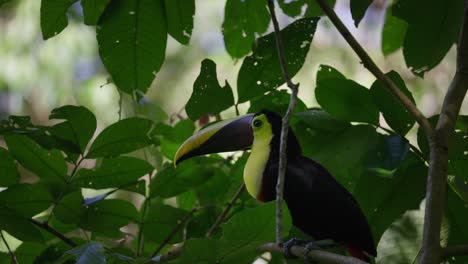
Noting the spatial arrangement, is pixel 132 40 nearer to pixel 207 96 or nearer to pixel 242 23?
pixel 207 96

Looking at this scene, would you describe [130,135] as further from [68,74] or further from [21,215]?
[68,74]

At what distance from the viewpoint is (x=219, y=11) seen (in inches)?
258

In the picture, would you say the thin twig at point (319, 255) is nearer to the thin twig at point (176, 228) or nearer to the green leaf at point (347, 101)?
the green leaf at point (347, 101)

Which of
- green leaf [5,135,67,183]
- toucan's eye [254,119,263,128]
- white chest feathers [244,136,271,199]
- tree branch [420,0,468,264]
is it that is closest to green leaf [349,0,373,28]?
tree branch [420,0,468,264]

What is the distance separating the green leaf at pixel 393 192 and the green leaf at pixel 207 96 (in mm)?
396

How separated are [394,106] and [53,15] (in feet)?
2.54

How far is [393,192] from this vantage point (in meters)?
1.50

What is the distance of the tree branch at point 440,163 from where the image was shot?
1109mm

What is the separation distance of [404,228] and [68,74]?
5006 millimetres

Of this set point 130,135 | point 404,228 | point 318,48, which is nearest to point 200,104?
point 130,135

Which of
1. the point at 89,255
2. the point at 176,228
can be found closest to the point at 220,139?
the point at 176,228

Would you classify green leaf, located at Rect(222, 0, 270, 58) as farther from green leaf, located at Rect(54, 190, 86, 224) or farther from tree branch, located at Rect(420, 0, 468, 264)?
tree branch, located at Rect(420, 0, 468, 264)

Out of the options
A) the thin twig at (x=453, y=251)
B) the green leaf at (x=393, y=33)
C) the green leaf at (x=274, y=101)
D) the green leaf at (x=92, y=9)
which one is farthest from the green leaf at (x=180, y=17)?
the thin twig at (x=453, y=251)

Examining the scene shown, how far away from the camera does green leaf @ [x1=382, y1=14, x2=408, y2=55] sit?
2043mm
